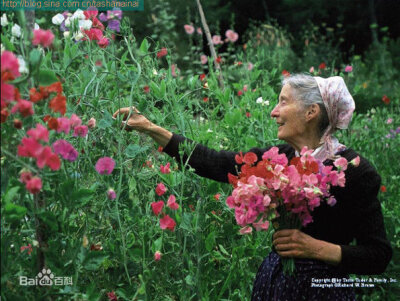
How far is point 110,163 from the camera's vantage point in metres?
1.65

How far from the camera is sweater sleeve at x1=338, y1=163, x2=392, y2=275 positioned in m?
1.87

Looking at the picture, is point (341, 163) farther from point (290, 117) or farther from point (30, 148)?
point (30, 148)

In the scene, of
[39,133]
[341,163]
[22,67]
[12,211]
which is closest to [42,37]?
[22,67]

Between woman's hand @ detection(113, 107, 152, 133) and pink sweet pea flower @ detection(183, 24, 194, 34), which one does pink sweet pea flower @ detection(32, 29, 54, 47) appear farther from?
pink sweet pea flower @ detection(183, 24, 194, 34)

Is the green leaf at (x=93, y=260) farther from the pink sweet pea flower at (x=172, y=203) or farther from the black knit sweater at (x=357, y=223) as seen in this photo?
the black knit sweater at (x=357, y=223)

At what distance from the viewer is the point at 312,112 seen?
2.00m

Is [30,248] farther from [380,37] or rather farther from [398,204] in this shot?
[380,37]

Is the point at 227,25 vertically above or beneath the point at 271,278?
beneath

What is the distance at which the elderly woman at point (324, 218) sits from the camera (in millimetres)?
1848

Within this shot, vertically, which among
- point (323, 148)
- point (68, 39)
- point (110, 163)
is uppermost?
point (68, 39)

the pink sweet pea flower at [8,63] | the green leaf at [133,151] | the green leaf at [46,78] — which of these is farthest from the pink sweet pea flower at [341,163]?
the pink sweet pea flower at [8,63]

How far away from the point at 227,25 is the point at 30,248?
11.8m

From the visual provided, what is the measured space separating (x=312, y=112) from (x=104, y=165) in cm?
74

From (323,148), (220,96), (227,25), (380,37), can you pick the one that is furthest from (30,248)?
(380,37)
